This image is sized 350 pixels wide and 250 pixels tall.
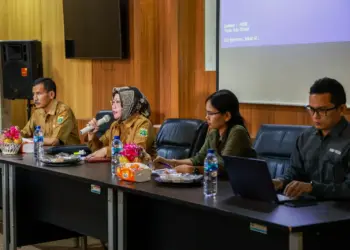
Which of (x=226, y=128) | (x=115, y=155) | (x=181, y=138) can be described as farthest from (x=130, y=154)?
(x=181, y=138)

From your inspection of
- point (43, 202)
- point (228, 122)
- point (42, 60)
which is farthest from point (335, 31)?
point (42, 60)

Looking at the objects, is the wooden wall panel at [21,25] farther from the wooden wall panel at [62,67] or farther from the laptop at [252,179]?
the laptop at [252,179]

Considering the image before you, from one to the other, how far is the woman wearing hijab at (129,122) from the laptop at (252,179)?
1.39 metres

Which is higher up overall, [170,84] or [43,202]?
[170,84]

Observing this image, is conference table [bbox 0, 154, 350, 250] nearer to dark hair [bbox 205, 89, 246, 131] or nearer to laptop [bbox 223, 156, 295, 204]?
laptop [bbox 223, 156, 295, 204]

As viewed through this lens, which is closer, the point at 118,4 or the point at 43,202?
the point at 43,202

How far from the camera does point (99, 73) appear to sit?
6.36 metres

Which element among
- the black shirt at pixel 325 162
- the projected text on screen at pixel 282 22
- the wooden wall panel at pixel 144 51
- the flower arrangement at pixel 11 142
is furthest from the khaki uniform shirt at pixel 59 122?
the black shirt at pixel 325 162

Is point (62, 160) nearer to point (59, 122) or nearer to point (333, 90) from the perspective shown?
point (59, 122)

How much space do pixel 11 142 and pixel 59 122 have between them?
62 centimetres

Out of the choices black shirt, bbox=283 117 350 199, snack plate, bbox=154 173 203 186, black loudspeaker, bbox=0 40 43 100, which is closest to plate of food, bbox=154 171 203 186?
snack plate, bbox=154 173 203 186

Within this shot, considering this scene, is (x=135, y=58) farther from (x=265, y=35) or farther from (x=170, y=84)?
(x=265, y=35)

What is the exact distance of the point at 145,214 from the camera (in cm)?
328

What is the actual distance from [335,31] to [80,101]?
3.24 m
